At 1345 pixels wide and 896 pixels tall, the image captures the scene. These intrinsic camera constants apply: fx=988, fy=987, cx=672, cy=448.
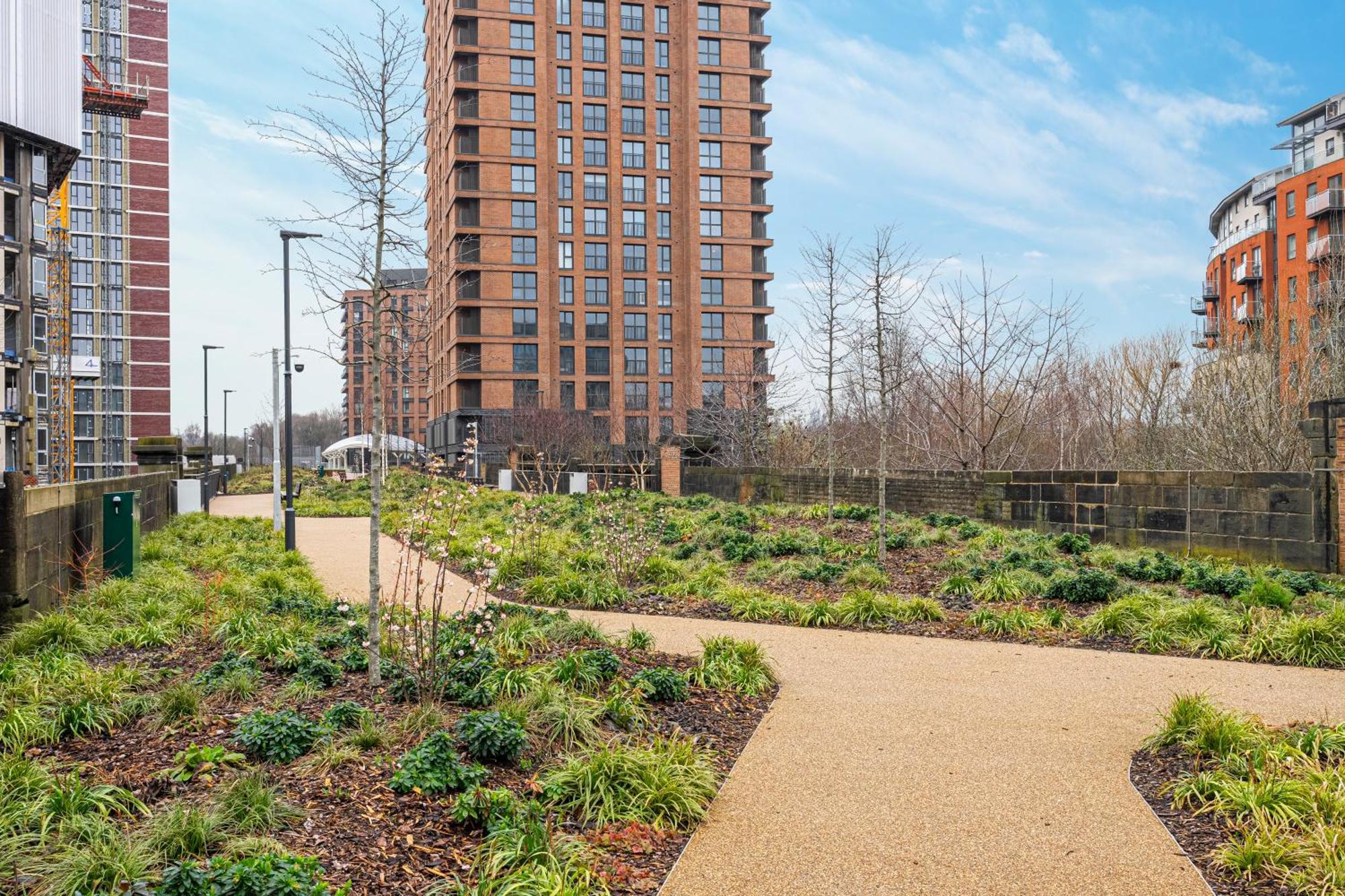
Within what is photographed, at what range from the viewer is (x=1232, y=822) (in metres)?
4.86

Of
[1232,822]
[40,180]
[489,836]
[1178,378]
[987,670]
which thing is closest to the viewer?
[489,836]

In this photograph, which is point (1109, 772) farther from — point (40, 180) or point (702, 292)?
point (702, 292)

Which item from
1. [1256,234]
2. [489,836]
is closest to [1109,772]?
[489,836]

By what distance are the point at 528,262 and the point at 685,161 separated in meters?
13.3

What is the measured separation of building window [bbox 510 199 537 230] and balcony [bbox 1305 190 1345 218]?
150 ft

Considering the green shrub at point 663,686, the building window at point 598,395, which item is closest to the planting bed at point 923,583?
the green shrub at point 663,686

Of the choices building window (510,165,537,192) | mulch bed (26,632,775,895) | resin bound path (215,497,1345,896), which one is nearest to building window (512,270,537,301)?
building window (510,165,537,192)

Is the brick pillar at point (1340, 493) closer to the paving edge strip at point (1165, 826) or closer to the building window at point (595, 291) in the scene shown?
the paving edge strip at point (1165, 826)

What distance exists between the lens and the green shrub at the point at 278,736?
527cm

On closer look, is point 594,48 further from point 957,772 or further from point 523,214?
point 957,772

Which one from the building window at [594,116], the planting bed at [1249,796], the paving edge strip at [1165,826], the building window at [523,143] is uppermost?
the building window at [594,116]

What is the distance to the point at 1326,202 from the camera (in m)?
51.0

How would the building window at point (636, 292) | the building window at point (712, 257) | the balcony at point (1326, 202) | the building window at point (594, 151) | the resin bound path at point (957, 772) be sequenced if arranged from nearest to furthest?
the resin bound path at point (957, 772), the balcony at point (1326, 202), the building window at point (594, 151), the building window at point (712, 257), the building window at point (636, 292)

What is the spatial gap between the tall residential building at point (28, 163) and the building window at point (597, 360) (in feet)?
105
